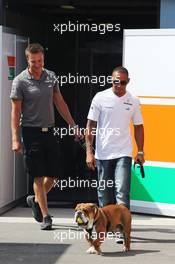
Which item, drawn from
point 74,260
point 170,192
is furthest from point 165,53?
point 74,260

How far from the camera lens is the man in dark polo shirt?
8688mm

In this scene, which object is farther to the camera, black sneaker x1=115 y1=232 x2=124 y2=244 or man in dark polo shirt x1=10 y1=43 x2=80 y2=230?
man in dark polo shirt x1=10 y1=43 x2=80 y2=230

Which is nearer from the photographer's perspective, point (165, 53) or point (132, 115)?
point (132, 115)

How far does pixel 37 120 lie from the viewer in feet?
28.9

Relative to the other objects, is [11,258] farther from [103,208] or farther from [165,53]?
[165,53]

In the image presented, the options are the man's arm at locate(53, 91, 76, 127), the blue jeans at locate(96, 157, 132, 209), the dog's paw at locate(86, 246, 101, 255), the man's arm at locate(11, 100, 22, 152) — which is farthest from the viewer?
the man's arm at locate(53, 91, 76, 127)

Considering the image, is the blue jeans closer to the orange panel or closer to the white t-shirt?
the white t-shirt

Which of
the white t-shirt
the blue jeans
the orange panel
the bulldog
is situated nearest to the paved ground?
the bulldog

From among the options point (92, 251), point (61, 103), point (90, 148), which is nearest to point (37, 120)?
point (61, 103)

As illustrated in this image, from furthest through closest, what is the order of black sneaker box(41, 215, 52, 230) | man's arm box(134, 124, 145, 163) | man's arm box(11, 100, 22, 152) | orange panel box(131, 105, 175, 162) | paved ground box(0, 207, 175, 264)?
orange panel box(131, 105, 175, 162) < black sneaker box(41, 215, 52, 230) < man's arm box(11, 100, 22, 152) < man's arm box(134, 124, 145, 163) < paved ground box(0, 207, 175, 264)

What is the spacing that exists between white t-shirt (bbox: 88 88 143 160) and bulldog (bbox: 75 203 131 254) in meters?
0.59

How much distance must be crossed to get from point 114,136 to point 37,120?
3.52 feet

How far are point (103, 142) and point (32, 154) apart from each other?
98 cm

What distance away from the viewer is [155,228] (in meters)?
9.30
